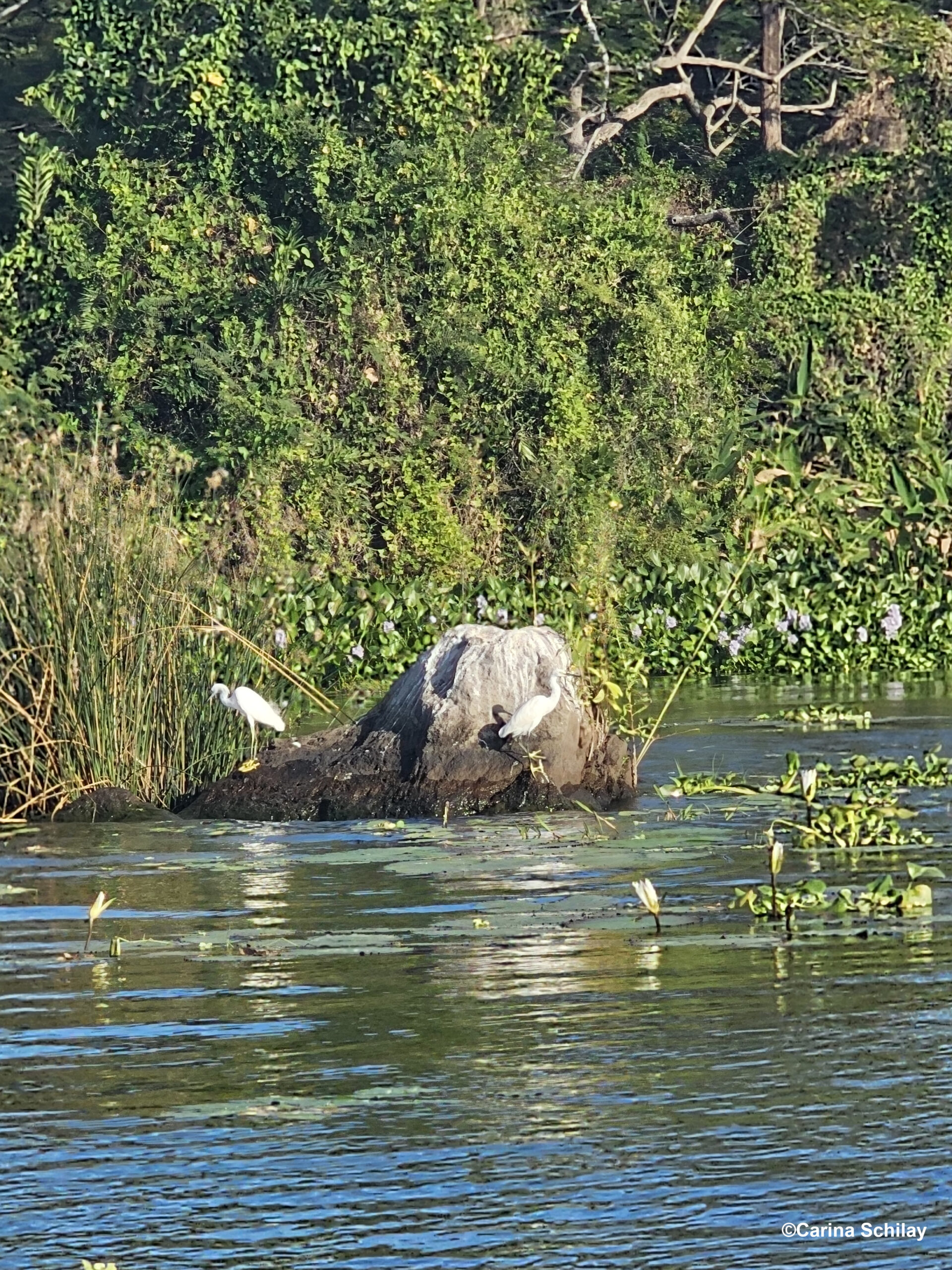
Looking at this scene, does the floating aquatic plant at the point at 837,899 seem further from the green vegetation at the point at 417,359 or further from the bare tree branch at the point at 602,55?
the bare tree branch at the point at 602,55

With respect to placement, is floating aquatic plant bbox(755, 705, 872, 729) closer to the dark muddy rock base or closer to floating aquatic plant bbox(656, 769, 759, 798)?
floating aquatic plant bbox(656, 769, 759, 798)

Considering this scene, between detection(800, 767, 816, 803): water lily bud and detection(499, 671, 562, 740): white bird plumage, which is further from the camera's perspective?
detection(499, 671, 562, 740): white bird plumage

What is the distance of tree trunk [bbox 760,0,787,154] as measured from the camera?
29969 millimetres

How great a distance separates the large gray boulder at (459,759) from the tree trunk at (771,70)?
58.1 ft

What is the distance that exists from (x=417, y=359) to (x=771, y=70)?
8.11 metres

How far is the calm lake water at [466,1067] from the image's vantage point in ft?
18.3

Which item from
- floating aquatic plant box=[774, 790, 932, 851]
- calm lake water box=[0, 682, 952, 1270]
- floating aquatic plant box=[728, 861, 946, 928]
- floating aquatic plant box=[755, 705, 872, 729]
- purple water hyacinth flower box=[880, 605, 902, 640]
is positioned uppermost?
purple water hyacinth flower box=[880, 605, 902, 640]

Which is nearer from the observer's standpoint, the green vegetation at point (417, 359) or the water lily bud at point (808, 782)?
the water lily bud at point (808, 782)

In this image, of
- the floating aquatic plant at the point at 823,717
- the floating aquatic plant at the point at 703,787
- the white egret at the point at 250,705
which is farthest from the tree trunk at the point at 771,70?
the white egret at the point at 250,705

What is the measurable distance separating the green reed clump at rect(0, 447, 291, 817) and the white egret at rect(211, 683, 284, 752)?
217 millimetres

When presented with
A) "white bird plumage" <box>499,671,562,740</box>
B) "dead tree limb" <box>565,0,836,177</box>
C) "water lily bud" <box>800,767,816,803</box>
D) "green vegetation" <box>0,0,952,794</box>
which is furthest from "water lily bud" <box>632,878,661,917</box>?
"dead tree limb" <box>565,0,836,177</box>

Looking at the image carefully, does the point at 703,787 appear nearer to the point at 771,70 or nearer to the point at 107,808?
the point at 107,808

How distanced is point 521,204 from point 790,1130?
1914 cm

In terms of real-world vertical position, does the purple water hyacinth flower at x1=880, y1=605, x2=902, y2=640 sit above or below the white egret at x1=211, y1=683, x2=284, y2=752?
above
